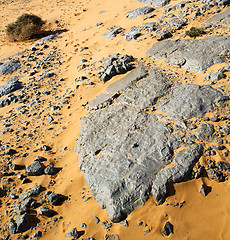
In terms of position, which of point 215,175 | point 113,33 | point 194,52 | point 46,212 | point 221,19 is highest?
point 113,33

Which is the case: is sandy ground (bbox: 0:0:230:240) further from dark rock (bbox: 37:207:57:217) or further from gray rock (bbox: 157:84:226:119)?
gray rock (bbox: 157:84:226:119)

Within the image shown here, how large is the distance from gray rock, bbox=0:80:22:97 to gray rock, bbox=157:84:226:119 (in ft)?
16.6

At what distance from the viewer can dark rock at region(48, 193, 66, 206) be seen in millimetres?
3421

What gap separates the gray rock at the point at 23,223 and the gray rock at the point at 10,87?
4.71 m

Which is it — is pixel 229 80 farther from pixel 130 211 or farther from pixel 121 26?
pixel 121 26

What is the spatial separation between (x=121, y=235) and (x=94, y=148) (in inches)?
61.4

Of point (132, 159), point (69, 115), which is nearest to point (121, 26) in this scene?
point (69, 115)

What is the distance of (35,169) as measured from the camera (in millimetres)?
3971

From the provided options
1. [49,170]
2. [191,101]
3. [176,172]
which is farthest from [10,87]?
[176,172]

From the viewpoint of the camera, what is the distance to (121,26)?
27.8 ft

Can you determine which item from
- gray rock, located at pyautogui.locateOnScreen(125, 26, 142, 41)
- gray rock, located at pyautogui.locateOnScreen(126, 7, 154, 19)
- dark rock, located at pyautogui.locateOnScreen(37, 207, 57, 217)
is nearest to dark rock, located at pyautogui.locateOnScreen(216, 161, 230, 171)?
dark rock, located at pyautogui.locateOnScreen(37, 207, 57, 217)

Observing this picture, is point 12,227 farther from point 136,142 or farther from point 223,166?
point 223,166

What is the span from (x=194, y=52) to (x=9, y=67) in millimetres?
7068

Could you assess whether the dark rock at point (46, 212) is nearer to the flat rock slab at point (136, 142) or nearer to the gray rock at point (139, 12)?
the flat rock slab at point (136, 142)
